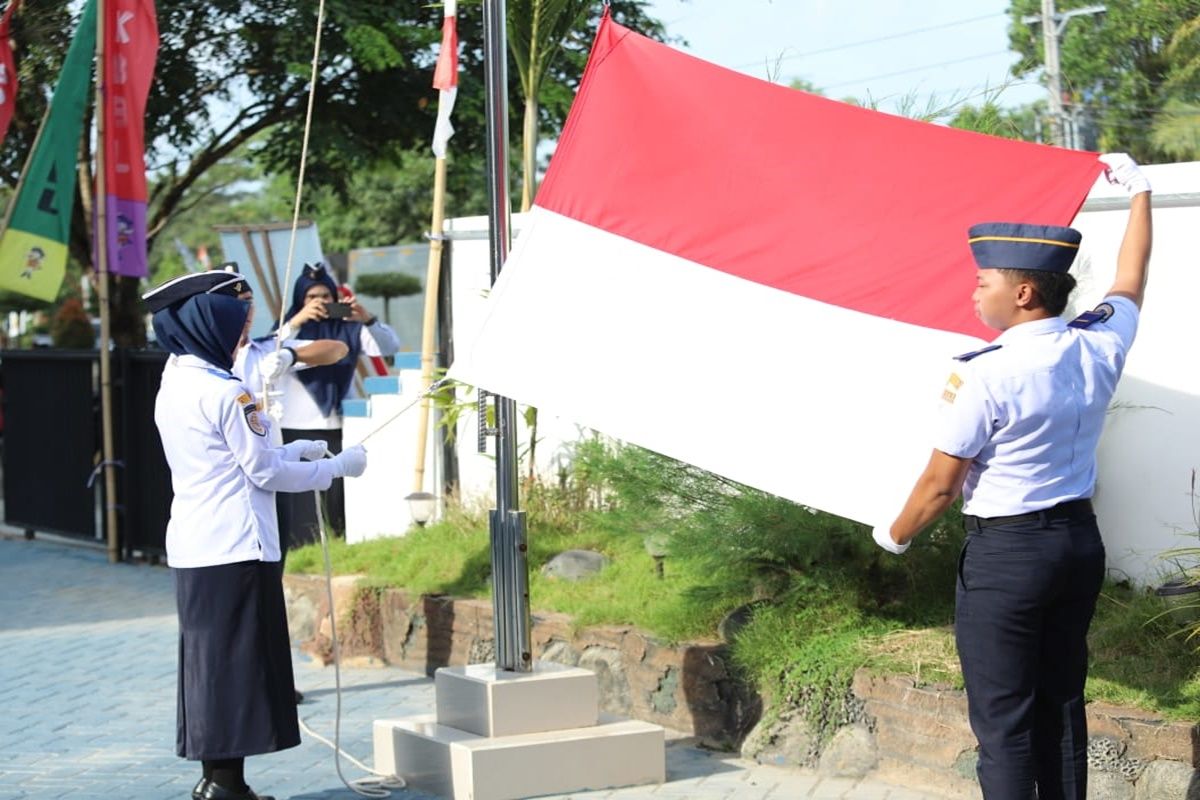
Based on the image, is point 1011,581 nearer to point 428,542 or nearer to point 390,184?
point 428,542

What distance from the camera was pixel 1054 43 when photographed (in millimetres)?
17656

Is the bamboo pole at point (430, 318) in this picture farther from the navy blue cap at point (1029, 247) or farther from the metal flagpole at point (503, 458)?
the navy blue cap at point (1029, 247)

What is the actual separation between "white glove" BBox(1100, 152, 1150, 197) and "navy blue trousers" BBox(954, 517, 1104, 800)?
107 cm

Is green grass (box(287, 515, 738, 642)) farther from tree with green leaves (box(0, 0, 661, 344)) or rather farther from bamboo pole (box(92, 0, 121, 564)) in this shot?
tree with green leaves (box(0, 0, 661, 344))

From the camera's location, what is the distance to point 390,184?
42.8 m

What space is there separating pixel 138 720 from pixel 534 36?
4908 mm

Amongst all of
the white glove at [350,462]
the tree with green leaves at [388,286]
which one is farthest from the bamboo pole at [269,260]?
the tree with green leaves at [388,286]

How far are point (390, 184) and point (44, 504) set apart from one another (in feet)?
97.0

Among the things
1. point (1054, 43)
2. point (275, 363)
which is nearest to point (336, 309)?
point (275, 363)

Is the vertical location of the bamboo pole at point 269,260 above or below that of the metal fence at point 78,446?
above

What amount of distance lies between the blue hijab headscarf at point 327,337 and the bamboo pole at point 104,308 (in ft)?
12.3

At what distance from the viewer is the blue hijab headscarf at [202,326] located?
17.7 ft

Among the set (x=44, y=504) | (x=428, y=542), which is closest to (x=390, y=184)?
(x=44, y=504)

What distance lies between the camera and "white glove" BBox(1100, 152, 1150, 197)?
4547 mm
